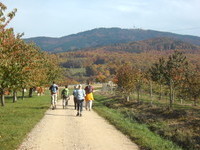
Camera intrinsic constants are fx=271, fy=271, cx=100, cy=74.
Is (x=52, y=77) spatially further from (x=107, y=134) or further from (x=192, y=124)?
(x=107, y=134)

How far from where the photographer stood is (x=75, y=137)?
11000mm

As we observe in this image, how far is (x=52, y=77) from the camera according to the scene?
45.3 m

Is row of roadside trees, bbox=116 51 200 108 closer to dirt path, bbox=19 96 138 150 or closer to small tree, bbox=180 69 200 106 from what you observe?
small tree, bbox=180 69 200 106

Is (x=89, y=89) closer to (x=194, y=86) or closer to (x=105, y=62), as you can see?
(x=194, y=86)

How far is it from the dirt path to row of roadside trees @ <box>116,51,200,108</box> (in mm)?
12739

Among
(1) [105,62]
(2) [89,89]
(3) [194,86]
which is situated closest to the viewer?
(2) [89,89]

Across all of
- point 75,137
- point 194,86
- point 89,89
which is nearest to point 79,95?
point 89,89

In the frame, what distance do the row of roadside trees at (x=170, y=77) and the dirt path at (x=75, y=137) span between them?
12739mm

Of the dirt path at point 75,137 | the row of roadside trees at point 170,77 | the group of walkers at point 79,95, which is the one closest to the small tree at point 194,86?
the row of roadside trees at point 170,77

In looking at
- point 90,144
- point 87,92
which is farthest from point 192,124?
point 90,144

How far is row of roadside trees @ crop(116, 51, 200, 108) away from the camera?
81.7 feet

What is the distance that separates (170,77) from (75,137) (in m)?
15.9

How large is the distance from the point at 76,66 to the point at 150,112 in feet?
451

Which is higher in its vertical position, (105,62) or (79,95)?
(105,62)
